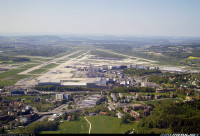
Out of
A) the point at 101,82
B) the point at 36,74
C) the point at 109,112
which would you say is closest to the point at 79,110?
the point at 109,112

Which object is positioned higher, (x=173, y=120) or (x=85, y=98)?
(x=173, y=120)

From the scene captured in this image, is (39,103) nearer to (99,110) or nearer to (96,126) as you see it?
(99,110)

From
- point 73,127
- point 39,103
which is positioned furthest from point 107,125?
point 39,103

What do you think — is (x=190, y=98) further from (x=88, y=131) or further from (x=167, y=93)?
(x=88, y=131)

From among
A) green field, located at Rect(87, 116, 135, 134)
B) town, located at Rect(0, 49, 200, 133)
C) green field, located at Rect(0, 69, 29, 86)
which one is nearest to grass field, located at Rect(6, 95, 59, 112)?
town, located at Rect(0, 49, 200, 133)

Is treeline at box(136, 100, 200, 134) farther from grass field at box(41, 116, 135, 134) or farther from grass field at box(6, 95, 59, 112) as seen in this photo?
grass field at box(6, 95, 59, 112)

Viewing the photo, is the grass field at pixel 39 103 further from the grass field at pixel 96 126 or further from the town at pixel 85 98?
the grass field at pixel 96 126

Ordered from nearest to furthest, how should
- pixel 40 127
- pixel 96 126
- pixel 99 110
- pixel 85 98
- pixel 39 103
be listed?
pixel 40 127, pixel 96 126, pixel 99 110, pixel 39 103, pixel 85 98

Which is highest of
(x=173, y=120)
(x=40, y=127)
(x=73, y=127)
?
(x=173, y=120)
